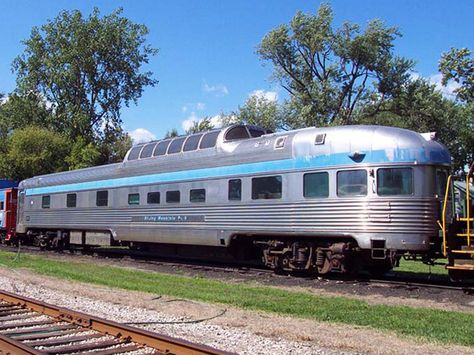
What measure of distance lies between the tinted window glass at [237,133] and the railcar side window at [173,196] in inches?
102

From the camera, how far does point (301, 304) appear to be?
398 inches

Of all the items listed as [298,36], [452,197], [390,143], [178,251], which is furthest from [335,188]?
[298,36]

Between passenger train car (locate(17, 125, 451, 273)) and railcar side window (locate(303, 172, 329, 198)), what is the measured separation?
0.08 ft

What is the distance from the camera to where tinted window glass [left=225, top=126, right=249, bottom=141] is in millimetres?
16344

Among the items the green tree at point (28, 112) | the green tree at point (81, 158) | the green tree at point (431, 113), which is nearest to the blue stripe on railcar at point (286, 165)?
the green tree at point (81, 158)

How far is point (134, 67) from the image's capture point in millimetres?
50250

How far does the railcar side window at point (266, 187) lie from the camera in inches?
561

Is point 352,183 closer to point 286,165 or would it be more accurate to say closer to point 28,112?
point 286,165

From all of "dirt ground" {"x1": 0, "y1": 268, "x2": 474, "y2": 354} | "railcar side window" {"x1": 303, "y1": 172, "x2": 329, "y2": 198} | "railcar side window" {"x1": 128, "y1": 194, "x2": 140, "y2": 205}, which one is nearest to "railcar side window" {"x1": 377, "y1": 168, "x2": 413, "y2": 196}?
"railcar side window" {"x1": 303, "y1": 172, "x2": 329, "y2": 198}

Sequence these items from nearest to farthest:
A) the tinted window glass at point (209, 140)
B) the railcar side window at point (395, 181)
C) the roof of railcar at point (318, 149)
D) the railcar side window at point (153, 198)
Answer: the railcar side window at point (395, 181)
the roof of railcar at point (318, 149)
the tinted window glass at point (209, 140)
the railcar side window at point (153, 198)

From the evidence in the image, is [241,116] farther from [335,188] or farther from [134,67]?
[335,188]

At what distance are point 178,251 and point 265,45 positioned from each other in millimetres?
24805

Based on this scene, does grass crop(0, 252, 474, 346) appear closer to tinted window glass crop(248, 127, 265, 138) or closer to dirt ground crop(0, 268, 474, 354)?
dirt ground crop(0, 268, 474, 354)

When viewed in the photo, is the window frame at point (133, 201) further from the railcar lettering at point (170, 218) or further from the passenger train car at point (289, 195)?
the railcar lettering at point (170, 218)
